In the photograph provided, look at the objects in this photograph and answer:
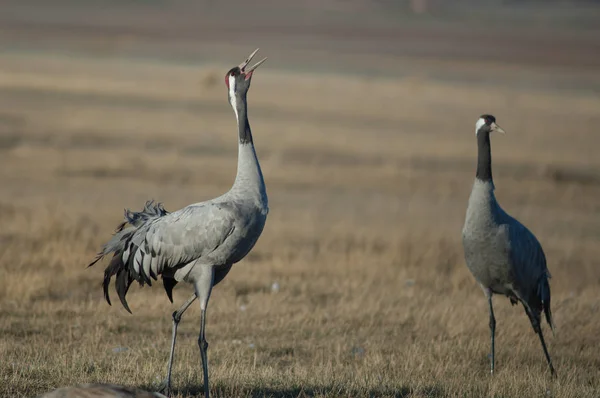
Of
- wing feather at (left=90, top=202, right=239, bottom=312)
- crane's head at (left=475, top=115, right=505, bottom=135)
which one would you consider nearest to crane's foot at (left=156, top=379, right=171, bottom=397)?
wing feather at (left=90, top=202, right=239, bottom=312)

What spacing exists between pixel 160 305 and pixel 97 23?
8956cm

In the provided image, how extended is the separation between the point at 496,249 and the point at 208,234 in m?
2.52

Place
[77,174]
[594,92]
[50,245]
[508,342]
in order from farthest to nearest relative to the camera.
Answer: [594,92]
[77,174]
[50,245]
[508,342]

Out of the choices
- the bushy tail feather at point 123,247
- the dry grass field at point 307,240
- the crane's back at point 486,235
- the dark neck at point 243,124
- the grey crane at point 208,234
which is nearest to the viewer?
the grey crane at point 208,234

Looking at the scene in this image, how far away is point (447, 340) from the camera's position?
959 centimetres

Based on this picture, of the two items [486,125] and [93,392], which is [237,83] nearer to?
[486,125]

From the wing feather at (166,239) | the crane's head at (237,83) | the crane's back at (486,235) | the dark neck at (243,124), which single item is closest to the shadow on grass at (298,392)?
the wing feather at (166,239)

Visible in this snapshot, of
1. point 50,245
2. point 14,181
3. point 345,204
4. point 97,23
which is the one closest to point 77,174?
point 14,181

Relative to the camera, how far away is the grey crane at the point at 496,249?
28.6 feet

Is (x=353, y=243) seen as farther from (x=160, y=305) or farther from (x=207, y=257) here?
(x=207, y=257)

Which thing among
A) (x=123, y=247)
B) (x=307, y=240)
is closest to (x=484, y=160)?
(x=123, y=247)

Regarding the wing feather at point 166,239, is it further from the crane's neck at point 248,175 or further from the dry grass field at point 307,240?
the dry grass field at point 307,240

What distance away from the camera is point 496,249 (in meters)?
8.72

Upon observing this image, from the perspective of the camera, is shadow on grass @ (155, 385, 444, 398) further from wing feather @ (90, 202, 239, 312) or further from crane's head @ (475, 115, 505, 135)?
crane's head @ (475, 115, 505, 135)
